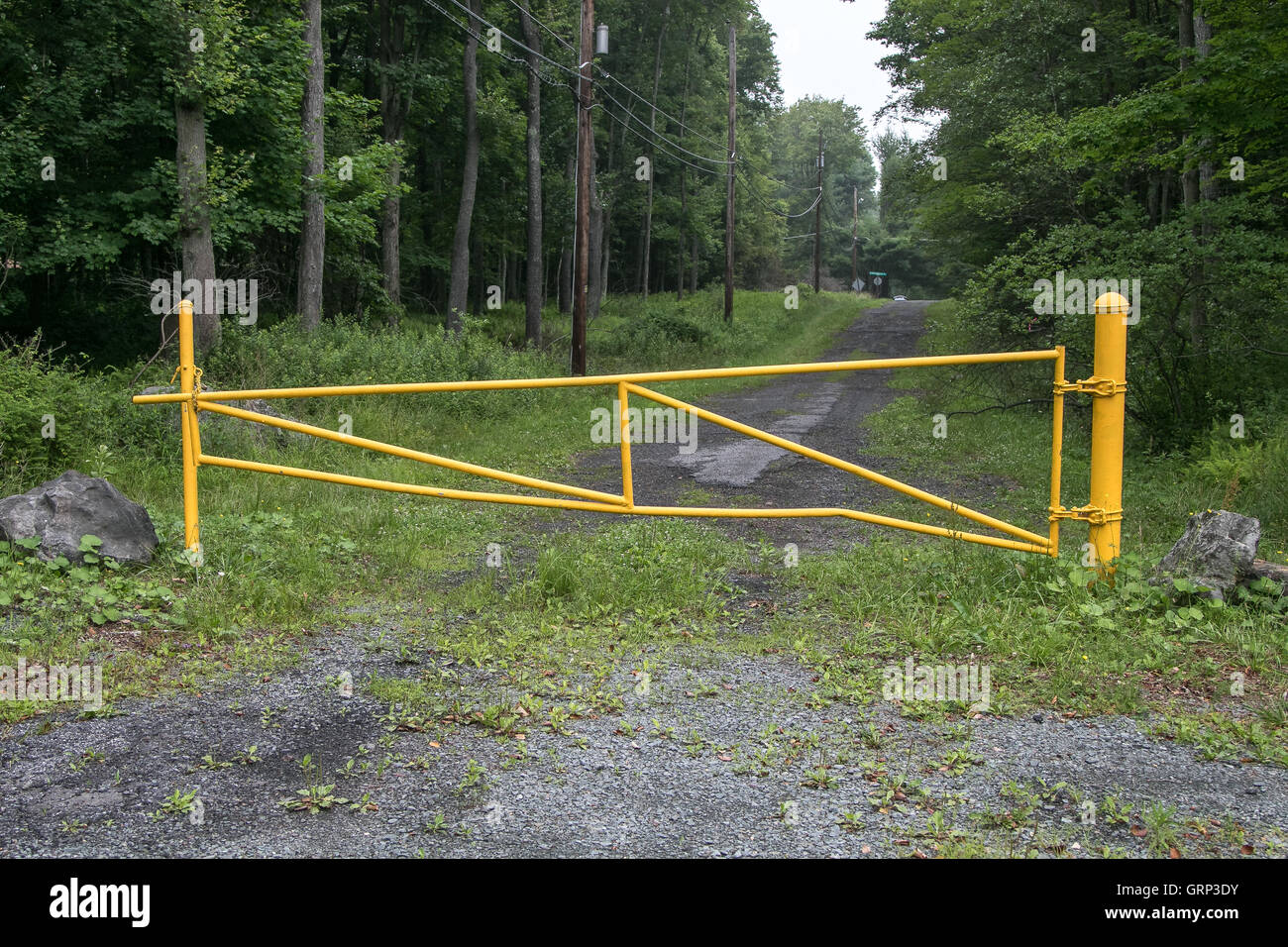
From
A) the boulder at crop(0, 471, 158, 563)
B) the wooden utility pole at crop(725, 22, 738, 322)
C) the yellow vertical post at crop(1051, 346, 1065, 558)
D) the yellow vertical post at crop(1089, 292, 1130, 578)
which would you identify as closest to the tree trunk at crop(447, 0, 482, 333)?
the wooden utility pole at crop(725, 22, 738, 322)

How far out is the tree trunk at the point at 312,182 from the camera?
60.2 ft

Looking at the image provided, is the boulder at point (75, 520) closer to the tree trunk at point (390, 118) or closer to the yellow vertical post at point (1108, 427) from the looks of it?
the yellow vertical post at point (1108, 427)

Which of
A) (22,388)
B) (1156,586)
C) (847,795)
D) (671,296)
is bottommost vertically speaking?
(847,795)

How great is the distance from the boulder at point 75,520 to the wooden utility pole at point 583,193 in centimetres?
1352

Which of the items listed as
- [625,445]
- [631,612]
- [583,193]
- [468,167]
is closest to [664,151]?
[468,167]

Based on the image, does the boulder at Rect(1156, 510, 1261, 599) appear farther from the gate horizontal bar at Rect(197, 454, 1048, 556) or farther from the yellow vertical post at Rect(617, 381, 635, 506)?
the yellow vertical post at Rect(617, 381, 635, 506)

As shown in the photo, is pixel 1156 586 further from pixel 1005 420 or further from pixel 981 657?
pixel 1005 420

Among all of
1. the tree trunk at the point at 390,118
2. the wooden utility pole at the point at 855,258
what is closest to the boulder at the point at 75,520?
the tree trunk at the point at 390,118

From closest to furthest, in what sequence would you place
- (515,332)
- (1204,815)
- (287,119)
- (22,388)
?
1. (1204,815)
2. (22,388)
3. (287,119)
4. (515,332)

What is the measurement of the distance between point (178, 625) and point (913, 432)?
10878 mm

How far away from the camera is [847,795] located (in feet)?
11.6

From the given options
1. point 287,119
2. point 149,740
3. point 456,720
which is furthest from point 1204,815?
point 287,119

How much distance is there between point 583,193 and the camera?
755 inches

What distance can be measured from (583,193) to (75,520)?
14.5 m
